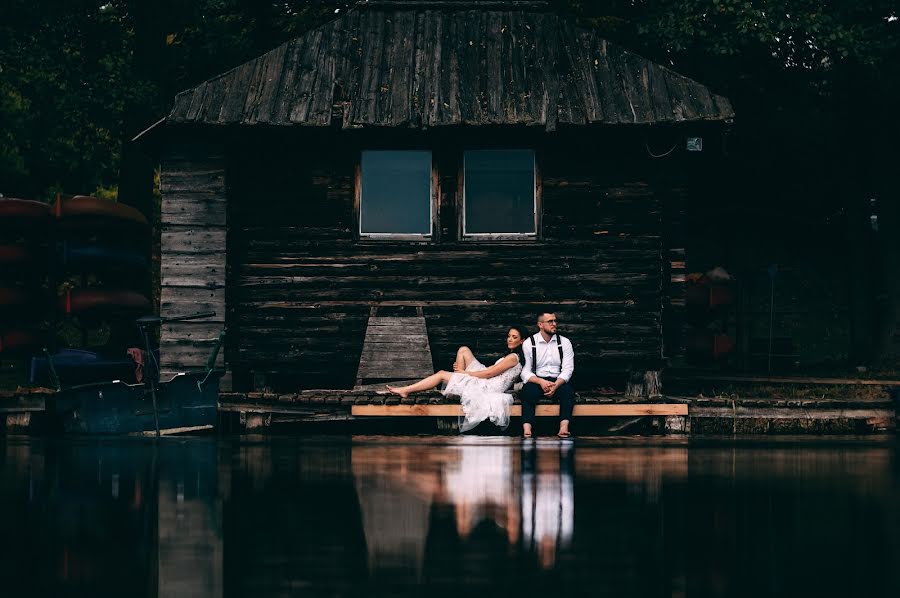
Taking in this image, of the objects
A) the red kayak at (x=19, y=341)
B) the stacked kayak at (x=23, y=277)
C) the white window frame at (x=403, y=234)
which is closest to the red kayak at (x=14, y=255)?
the stacked kayak at (x=23, y=277)

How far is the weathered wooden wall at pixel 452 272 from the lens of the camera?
21.0m

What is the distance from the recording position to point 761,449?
1658 cm

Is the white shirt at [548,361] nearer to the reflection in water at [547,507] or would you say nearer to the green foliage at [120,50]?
the reflection in water at [547,507]

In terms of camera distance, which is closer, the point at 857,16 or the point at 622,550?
the point at 622,550

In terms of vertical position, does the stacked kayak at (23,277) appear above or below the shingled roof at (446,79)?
below

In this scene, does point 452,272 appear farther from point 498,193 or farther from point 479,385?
point 479,385

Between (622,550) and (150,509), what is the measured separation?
380 cm

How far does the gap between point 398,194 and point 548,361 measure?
3781 millimetres

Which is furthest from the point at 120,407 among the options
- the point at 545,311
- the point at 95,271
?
the point at 545,311

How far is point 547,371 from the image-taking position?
64.3 feet

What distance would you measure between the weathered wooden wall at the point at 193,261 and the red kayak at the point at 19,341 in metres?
2.00

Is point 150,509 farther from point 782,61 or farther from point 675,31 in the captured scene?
point 782,61

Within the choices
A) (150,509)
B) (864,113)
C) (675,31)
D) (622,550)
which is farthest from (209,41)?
(622,550)

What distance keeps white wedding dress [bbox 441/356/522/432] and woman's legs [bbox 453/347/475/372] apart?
0.28 meters
